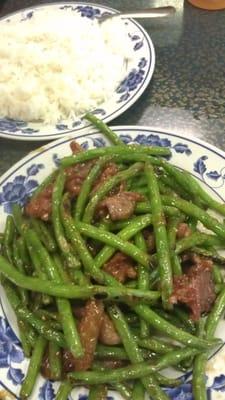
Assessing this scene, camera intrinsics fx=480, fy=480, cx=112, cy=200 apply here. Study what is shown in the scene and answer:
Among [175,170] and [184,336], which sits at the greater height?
[175,170]

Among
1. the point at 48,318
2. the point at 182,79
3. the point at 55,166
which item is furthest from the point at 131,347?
the point at 182,79

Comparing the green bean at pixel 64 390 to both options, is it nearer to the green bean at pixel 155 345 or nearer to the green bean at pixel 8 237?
the green bean at pixel 155 345

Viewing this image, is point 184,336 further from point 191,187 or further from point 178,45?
point 178,45

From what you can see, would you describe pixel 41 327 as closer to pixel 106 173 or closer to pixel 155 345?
Result: pixel 155 345

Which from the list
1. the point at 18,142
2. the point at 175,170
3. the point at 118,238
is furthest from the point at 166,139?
the point at 18,142

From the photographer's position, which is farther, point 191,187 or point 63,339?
point 191,187

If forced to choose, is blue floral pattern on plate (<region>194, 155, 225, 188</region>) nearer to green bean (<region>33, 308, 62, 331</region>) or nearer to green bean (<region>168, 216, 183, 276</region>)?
green bean (<region>168, 216, 183, 276</region>)

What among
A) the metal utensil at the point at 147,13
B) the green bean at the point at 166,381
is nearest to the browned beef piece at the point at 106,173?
the green bean at the point at 166,381
